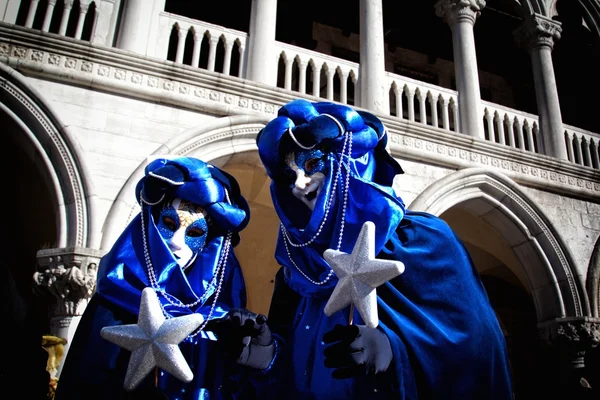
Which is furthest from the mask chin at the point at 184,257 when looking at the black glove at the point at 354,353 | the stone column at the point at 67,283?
the stone column at the point at 67,283

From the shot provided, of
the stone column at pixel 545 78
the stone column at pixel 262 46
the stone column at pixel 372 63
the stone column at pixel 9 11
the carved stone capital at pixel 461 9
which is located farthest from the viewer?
the carved stone capital at pixel 461 9

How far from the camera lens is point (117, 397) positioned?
6.52 ft

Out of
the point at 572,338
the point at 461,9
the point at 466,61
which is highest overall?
the point at 461,9

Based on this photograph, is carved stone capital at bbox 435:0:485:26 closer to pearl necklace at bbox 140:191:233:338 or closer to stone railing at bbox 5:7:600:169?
stone railing at bbox 5:7:600:169

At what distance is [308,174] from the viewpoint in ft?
6.41

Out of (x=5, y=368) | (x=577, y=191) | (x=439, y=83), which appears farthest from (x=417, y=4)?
(x=5, y=368)

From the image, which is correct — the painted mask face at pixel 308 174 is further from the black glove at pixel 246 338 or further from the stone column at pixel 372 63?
the stone column at pixel 372 63

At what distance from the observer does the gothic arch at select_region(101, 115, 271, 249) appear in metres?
4.07

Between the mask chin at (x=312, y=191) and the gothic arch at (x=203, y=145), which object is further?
the gothic arch at (x=203, y=145)

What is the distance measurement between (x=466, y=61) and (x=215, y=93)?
3.04m

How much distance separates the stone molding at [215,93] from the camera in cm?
432

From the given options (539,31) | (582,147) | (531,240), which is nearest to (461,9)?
(539,31)

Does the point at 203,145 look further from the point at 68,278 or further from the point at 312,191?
the point at 312,191

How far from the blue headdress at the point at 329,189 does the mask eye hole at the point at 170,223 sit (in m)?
0.47
